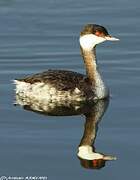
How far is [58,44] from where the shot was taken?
16109 mm

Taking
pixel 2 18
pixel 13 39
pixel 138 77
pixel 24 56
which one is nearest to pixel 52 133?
pixel 138 77

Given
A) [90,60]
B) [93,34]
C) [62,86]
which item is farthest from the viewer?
[90,60]

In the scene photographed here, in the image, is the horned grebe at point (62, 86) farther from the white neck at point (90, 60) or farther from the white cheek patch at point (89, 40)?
the white cheek patch at point (89, 40)

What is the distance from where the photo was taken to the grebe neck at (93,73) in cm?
1386

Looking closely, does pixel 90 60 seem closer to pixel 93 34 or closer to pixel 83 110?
pixel 93 34

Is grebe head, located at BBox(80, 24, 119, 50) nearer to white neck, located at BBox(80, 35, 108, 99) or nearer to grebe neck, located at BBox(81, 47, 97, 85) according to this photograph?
white neck, located at BBox(80, 35, 108, 99)

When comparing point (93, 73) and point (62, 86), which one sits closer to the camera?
point (62, 86)

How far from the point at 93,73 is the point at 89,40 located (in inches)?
21.7

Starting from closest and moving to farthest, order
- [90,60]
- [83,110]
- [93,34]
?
[83,110], [93,34], [90,60]

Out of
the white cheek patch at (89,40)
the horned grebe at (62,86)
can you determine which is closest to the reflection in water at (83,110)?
the horned grebe at (62,86)

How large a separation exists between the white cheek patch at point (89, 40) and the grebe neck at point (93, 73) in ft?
0.18

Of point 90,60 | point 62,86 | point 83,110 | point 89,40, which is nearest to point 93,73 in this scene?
point 90,60

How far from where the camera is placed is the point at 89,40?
560 inches

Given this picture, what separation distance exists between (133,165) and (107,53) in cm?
537
